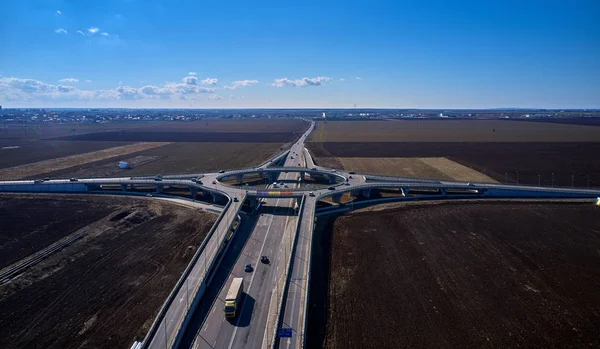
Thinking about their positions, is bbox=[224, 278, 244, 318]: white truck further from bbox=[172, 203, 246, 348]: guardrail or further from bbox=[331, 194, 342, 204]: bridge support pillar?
bbox=[331, 194, 342, 204]: bridge support pillar

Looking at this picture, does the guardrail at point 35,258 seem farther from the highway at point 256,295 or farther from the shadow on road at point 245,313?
the shadow on road at point 245,313

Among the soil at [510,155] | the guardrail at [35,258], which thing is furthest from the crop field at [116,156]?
the guardrail at [35,258]

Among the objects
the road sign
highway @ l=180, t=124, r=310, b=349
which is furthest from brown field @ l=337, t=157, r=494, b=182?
the road sign

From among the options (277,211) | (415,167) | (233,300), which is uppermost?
(415,167)

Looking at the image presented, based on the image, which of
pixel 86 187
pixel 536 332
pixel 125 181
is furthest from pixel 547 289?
pixel 86 187

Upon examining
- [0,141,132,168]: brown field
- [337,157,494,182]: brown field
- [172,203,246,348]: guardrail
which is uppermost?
[337,157,494,182]: brown field

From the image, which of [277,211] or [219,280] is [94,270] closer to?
[219,280]

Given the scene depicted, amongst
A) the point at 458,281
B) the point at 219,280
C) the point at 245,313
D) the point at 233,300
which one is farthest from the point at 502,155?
the point at 233,300
